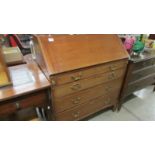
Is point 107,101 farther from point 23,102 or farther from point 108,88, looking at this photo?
point 23,102

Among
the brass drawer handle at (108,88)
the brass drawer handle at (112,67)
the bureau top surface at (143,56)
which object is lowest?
the brass drawer handle at (108,88)

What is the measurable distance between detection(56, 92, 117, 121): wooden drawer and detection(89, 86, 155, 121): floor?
0.23 m

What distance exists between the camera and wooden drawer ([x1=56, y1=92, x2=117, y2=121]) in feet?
5.04

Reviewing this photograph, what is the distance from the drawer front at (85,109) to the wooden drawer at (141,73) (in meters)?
0.40

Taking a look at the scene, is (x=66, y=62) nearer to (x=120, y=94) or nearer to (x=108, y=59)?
(x=108, y=59)

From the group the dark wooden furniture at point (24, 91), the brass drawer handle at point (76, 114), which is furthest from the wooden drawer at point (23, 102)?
the brass drawer handle at point (76, 114)

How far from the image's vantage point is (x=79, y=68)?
50.9 inches

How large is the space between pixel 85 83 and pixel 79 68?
0.22 metres

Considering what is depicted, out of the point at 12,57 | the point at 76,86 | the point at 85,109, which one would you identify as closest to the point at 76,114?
the point at 85,109

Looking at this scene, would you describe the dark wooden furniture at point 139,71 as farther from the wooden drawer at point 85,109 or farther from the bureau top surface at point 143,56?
the wooden drawer at point 85,109

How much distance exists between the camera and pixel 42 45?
1217mm

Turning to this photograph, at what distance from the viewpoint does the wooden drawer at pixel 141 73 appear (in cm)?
187
